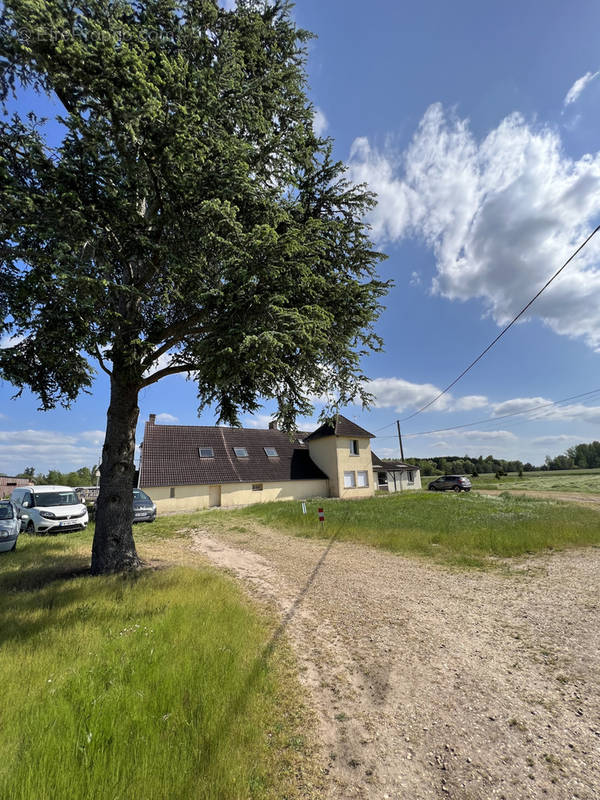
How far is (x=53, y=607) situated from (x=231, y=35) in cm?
1221

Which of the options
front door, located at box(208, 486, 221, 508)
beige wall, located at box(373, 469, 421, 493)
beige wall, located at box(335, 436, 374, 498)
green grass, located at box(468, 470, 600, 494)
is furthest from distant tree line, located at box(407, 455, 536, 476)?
front door, located at box(208, 486, 221, 508)

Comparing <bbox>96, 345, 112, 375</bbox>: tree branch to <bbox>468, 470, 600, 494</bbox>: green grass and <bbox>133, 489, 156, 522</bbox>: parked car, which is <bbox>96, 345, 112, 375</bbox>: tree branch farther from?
<bbox>468, 470, 600, 494</bbox>: green grass

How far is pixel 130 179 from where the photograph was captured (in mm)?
5852

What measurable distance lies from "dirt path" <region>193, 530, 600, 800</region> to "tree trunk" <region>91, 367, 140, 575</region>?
298 cm

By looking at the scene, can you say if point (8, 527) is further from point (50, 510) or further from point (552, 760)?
point (552, 760)

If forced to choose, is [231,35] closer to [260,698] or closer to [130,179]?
[130,179]

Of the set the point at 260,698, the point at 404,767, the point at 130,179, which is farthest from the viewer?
the point at 130,179

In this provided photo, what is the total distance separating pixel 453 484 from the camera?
1357 inches

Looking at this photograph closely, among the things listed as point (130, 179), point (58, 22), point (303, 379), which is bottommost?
point (303, 379)

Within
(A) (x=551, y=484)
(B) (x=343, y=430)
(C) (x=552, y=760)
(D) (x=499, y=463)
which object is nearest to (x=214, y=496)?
(B) (x=343, y=430)

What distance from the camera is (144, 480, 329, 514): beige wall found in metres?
22.0

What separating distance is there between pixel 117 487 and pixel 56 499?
9.73 m

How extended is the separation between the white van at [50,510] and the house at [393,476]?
28467 mm

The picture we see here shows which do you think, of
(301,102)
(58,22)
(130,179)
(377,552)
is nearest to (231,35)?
(301,102)
